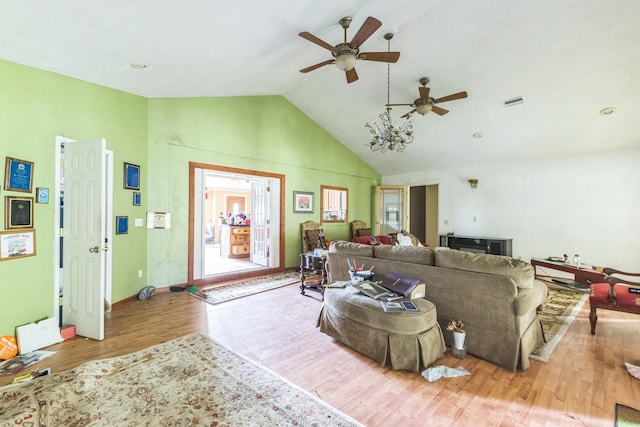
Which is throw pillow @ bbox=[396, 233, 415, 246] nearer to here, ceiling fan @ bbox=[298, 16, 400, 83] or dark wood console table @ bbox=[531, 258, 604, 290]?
dark wood console table @ bbox=[531, 258, 604, 290]

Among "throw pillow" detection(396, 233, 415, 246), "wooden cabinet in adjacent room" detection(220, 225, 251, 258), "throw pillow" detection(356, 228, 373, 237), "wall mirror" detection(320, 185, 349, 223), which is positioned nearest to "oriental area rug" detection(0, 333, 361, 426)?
"throw pillow" detection(396, 233, 415, 246)

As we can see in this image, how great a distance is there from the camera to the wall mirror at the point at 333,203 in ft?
23.5

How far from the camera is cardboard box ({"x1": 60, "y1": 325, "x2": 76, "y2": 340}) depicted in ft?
9.30

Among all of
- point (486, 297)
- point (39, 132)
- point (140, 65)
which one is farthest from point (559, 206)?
point (39, 132)

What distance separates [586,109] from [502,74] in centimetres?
163

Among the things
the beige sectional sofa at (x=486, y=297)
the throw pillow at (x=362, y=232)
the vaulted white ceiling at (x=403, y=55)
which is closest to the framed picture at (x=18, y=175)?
the vaulted white ceiling at (x=403, y=55)

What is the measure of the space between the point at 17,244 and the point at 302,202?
15.7 ft

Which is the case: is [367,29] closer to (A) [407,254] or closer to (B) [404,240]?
(A) [407,254]

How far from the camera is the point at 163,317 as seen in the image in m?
3.45

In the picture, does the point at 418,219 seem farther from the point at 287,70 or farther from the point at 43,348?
the point at 43,348

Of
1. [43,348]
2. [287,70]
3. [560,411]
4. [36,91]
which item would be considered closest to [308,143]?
[287,70]

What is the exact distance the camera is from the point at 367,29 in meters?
2.49

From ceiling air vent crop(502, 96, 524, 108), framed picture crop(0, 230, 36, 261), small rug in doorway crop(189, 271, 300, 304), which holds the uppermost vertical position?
ceiling air vent crop(502, 96, 524, 108)

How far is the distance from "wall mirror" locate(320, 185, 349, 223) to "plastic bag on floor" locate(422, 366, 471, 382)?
503cm
